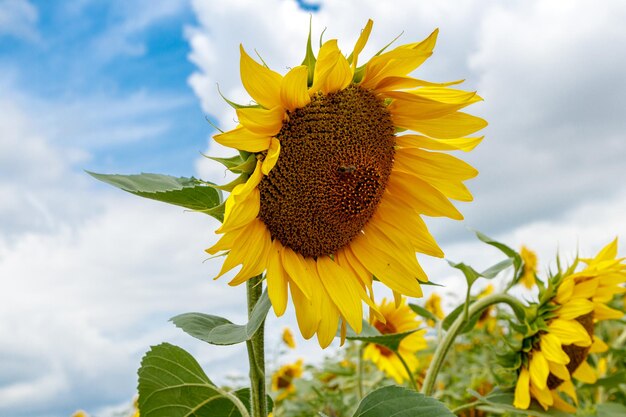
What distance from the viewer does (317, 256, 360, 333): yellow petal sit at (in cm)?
181

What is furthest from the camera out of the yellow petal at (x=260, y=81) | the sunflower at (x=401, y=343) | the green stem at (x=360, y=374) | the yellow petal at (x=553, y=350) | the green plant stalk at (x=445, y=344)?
the sunflower at (x=401, y=343)

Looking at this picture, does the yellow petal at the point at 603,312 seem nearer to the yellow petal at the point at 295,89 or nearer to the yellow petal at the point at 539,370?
the yellow petal at the point at 539,370

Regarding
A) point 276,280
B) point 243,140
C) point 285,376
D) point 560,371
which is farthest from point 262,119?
point 285,376

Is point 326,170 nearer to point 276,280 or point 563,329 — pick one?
point 276,280

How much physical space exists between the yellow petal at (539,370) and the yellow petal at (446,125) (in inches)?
45.6

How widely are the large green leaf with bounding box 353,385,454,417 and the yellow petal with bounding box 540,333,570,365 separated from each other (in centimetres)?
100

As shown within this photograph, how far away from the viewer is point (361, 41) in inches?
64.3

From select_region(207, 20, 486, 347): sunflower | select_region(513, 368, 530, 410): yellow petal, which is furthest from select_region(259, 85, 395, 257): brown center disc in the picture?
select_region(513, 368, 530, 410): yellow petal

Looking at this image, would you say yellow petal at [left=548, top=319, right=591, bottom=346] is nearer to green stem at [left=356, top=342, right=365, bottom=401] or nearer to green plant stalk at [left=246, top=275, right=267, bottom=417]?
green stem at [left=356, top=342, right=365, bottom=401]

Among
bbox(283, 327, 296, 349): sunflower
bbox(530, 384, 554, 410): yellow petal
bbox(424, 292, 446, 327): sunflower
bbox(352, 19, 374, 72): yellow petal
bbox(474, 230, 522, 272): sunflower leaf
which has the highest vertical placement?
bbox(283, 327, 296, 349): sunflower

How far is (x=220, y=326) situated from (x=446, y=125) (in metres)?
0.80

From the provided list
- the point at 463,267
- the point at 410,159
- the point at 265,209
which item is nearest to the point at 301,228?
the point at 265,209

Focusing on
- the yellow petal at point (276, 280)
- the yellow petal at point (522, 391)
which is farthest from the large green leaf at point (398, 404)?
the yellow petal at point (522, 391)

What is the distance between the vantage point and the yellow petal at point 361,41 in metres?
1.59
